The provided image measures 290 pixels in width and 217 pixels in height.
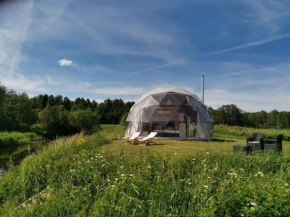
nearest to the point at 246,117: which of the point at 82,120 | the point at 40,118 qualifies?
the point at 82,120

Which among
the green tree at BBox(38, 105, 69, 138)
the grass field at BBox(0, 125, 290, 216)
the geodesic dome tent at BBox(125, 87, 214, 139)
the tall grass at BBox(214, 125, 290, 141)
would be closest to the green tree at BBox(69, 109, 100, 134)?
the green tree at BBox(38, 105, 69, 138)

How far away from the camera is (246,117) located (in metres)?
45.0

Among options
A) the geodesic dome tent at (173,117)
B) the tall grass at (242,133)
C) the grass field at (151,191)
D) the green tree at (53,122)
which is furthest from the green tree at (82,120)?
the grass field at (151,191)

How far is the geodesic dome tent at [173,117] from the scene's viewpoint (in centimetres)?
1642

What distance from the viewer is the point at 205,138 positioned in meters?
15.9

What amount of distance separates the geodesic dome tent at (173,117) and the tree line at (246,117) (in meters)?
24.3

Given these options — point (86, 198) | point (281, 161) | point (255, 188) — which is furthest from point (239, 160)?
point (86, 198)

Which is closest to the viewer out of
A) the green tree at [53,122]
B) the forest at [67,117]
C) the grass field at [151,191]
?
the grass field at [151,191]

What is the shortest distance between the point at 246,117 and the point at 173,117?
1331 inches

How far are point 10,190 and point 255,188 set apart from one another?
193 inches

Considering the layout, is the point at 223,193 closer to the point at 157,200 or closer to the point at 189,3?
the point at 157,200

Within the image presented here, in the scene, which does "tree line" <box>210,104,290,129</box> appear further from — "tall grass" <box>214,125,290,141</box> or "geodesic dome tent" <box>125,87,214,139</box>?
"geodesic dome tent" <box>125,87,214,139</box>

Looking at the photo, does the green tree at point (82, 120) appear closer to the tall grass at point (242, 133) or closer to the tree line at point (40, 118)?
the tree line at point (40, 118)

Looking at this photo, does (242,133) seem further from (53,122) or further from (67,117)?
(53,122)
